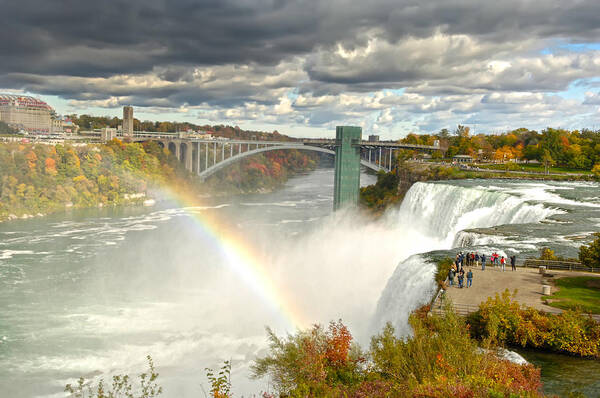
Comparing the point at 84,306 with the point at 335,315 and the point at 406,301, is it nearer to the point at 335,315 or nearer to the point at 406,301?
the point at 335,315

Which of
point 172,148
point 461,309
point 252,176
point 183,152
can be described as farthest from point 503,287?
point 252,176

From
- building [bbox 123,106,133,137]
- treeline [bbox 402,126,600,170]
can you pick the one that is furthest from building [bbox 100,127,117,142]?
treeline [bbox 402,126,600,170]

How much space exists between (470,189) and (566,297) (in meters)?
13.7

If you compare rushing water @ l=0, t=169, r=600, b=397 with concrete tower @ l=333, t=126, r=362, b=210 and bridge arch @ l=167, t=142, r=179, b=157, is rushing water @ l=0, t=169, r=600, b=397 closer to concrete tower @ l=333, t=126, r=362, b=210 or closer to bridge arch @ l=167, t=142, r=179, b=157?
concrete tower @ l=333, t=126, r=362, b=210

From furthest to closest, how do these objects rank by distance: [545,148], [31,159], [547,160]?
[31,159] < [545,148] < [547,160]

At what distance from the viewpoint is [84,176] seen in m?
53.7

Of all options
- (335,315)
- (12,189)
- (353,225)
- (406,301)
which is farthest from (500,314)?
(12,189)

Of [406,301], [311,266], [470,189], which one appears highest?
[470,189]

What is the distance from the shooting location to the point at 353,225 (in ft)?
136

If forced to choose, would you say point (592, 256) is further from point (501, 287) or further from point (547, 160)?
point (547, 160)

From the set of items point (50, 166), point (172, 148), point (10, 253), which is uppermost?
point (172, 148)

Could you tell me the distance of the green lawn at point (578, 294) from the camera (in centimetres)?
1099

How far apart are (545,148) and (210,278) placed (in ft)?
103

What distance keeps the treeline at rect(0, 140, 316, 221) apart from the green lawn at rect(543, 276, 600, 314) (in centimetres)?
4094
